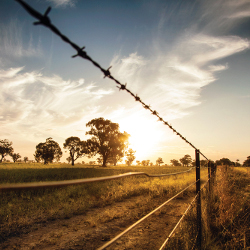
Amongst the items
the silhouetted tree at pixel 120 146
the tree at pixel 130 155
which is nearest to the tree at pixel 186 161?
A: the tree at pixel 130 155

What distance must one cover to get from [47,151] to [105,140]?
35941mm

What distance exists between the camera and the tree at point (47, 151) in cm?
6378

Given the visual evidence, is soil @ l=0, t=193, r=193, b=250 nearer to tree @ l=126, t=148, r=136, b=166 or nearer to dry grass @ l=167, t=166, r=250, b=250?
dry grass @ l=167, t=166, r=250, b=250

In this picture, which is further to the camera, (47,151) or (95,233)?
(47,151)

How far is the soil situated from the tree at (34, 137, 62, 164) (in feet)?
217

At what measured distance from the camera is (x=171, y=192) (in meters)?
8.38

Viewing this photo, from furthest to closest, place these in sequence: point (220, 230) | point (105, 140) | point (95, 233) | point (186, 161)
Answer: point (186, 161)
point (105, 140)
point (95, 233)
point (220, 230)

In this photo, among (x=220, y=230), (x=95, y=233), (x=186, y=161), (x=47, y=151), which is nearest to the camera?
(x=220, y=230)

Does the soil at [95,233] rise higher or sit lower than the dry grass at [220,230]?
lower

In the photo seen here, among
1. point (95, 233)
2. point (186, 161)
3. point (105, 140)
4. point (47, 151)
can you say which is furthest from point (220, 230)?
point (186, 161)

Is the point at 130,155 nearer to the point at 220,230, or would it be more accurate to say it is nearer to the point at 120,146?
the point at 120,146

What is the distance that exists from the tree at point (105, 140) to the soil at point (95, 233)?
35159 mm

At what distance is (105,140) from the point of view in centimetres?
4050

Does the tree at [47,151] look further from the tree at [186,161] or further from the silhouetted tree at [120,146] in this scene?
the tree at [186,161]
